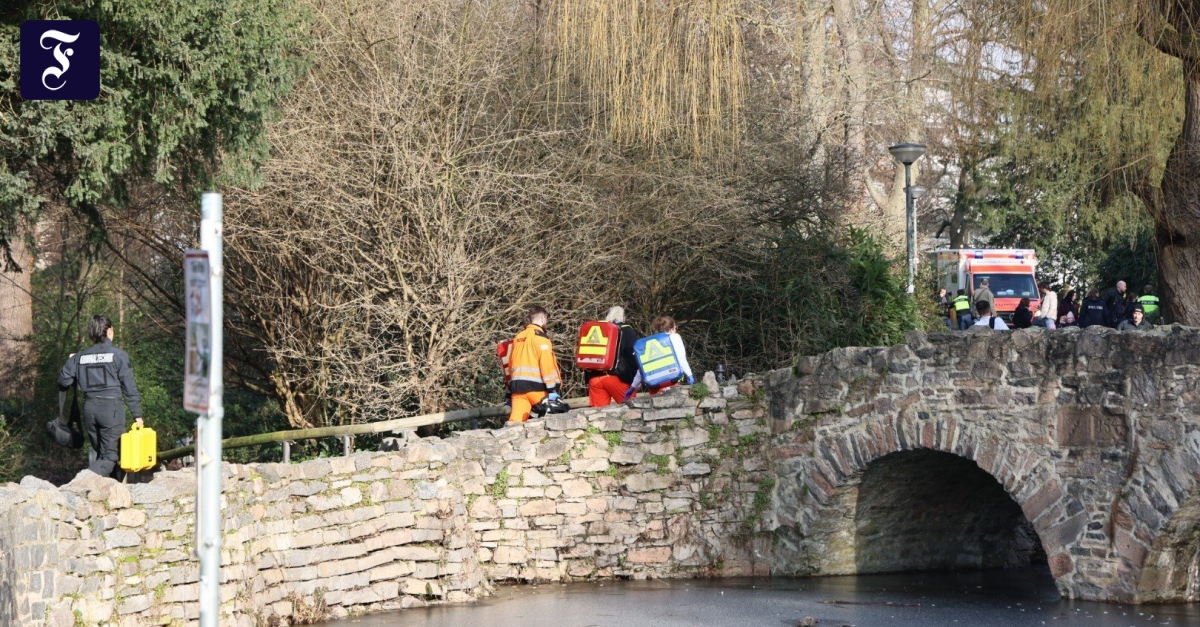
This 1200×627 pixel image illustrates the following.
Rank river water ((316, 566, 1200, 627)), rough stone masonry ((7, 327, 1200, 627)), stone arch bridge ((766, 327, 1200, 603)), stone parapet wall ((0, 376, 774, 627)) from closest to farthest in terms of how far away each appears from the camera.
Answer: stone parapet wall ((0, 376, 774, 627)) < rough stone masonry ((7, 327, 1200, 627)) < river water ((316, 566, 1200, 627)) < stone arch bridge ((766, 327, 1200, 603))

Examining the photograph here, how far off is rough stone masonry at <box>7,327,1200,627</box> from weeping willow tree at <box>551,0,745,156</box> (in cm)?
266

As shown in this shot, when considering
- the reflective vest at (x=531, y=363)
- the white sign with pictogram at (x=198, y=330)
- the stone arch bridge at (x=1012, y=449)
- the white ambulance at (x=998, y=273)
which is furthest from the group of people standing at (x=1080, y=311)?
the white sign with pictogram at (x=198, y=330)

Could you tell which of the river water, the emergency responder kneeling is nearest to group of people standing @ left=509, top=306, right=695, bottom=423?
the river water

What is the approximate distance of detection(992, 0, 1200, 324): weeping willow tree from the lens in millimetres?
12484

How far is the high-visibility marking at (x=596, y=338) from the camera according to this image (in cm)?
1395

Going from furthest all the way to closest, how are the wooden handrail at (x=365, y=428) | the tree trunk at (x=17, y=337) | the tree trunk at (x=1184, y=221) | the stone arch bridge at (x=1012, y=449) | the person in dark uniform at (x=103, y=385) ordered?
the tree trunk at (x=17, y=337)
the tree trunk at (x=1184, y=221)
the wooden handrail at (x=365, y=428)
the stone arch bridge at (x=1012, y=449)
the person in dark uniform at (x=103, y=385)

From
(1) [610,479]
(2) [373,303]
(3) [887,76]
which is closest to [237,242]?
(2) [373,303]

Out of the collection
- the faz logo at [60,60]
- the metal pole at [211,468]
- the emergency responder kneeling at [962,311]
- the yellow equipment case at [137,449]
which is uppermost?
the faz logo at [60,60]

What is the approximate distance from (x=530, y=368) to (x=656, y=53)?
315 centimetres

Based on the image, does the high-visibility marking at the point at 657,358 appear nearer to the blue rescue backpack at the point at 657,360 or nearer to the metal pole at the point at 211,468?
the blue rescue backpack at the point at 657,360

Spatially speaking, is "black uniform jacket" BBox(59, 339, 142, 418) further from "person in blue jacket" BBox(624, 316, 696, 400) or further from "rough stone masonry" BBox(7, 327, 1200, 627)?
"person in blue jacket" BBox(624, 316, 696, 400)

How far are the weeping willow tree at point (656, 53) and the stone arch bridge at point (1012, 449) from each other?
274 centimetres

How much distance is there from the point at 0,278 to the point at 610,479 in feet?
33.4

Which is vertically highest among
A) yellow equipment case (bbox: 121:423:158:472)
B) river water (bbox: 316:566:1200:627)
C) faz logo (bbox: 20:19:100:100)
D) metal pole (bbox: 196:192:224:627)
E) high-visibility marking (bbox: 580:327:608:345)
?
faz logo (bbox: 20:19:100:100)
